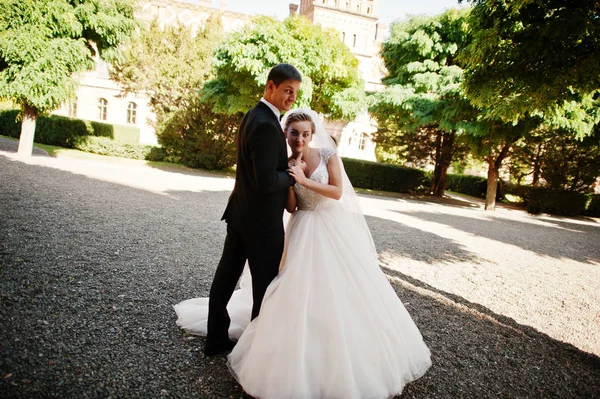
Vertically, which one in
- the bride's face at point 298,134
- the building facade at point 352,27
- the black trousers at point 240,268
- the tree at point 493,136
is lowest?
the black trousers at point 240,268

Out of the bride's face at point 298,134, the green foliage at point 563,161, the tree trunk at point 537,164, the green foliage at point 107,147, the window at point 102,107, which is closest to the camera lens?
the bride's face at point 298,134

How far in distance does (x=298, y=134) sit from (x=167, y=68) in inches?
776

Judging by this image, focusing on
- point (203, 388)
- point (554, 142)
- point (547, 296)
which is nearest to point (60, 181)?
point (203, 388)

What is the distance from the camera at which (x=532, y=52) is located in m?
4.43

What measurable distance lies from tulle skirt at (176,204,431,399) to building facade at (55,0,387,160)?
109 feet

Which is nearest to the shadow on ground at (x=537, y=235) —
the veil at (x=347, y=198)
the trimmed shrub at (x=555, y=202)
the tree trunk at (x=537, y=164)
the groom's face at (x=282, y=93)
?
the trimmed shrub at (x=555, y=202)

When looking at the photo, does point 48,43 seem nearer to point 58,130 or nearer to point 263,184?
point 58,130

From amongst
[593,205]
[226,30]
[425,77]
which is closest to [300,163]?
[425,77]

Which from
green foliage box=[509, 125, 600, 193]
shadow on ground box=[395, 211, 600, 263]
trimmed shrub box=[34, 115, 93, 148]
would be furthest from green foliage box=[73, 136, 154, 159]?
green foliage box=[509, 125, 600, 193]

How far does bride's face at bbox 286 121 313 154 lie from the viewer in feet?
8.79

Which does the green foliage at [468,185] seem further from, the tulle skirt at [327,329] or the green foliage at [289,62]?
the tulle skirt at [327,329]

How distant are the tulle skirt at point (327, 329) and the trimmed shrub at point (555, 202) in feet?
65.4

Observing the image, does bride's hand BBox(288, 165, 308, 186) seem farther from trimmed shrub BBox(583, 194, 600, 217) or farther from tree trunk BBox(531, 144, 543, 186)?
trimmed shrub BBox(583, 194, 600, 217)

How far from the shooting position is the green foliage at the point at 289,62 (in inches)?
636
